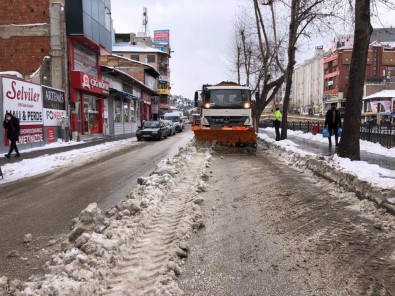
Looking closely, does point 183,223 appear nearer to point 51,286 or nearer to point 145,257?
point 145,257

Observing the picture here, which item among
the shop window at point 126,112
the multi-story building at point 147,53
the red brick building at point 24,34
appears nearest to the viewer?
the red brick building at point 24,34

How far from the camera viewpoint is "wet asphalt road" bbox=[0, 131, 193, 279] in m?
5.14

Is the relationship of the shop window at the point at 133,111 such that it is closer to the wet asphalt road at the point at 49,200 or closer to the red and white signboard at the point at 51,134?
the red and white signboard at the point at 51,134

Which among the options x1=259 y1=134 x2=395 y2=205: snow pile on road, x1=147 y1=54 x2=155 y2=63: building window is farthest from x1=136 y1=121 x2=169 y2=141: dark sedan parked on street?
x1=147 y1=54 x2=155 y2=63: building window

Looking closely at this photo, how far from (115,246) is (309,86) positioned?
11505cm

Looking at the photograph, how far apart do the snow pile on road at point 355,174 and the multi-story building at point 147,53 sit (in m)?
71.1

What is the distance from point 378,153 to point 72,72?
789 inches

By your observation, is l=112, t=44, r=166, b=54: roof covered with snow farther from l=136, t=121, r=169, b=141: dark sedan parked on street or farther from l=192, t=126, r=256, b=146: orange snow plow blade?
l=192, t=126, r=256, b=146: orange snow plow blade

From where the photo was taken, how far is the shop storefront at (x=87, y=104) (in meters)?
27.0

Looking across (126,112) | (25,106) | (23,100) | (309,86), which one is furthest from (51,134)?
(309,86)

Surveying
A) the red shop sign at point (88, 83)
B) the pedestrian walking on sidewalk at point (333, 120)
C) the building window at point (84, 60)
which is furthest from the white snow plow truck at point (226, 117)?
the building window at point (84, 60)

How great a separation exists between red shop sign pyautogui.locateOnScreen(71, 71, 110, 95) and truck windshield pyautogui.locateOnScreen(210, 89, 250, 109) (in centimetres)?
1269

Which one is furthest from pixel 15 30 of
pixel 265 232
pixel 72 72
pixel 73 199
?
pixel 265 232

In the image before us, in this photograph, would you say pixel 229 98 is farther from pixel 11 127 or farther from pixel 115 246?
pixel 115 246
